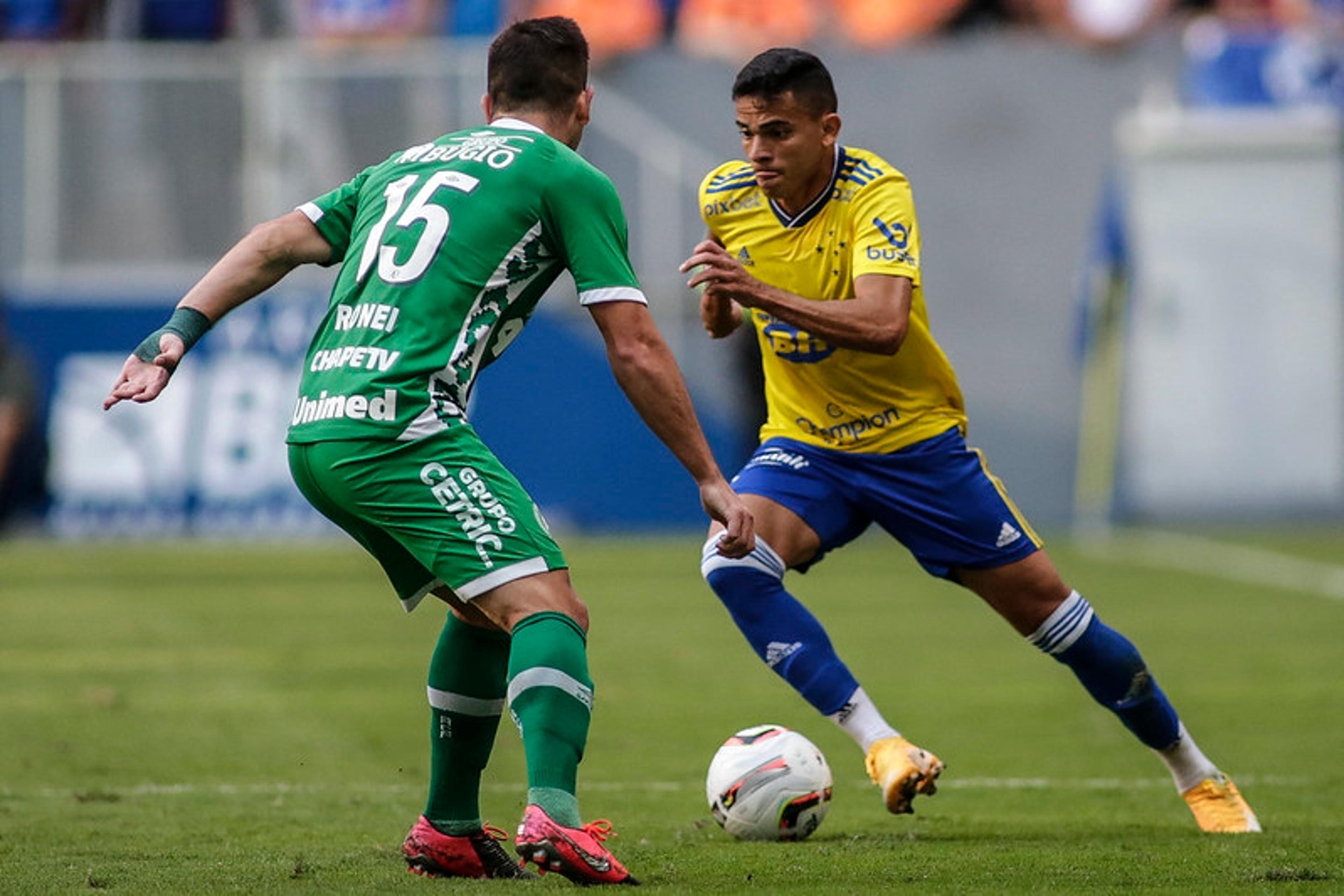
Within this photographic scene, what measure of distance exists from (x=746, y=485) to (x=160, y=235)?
1549 cm

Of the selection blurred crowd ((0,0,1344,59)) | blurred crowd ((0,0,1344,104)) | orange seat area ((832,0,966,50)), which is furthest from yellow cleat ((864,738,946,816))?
orange seat area ((832,0,966,50))

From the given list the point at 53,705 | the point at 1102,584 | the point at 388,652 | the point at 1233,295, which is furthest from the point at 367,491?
the point at 1233,295

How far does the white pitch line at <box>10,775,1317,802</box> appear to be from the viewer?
284 inches

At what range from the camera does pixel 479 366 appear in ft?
17.7

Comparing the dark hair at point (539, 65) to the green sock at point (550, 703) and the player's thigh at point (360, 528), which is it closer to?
the player's thigh at point (360, 528)

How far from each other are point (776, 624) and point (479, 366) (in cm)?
157

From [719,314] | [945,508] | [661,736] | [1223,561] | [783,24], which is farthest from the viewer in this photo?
[783,24]

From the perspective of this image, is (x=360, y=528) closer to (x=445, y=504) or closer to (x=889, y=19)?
(x=445, y=504)

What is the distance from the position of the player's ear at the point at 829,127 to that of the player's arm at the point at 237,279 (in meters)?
1.72

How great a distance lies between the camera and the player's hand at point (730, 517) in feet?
17.0

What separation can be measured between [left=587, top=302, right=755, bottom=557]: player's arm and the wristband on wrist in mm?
1052

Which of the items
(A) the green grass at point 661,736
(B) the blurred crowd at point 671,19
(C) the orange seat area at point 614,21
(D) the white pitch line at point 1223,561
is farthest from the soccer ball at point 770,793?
(C) the orange seat area at point 614,21

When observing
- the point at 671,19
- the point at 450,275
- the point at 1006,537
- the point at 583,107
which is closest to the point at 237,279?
the point at 450,275

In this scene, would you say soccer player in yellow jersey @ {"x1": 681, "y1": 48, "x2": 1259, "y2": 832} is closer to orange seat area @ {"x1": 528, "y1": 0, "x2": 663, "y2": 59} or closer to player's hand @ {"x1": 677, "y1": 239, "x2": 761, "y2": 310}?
player's hand @ {"x1": 677, "y1": 239, "x2": 761, "y2": 310}
